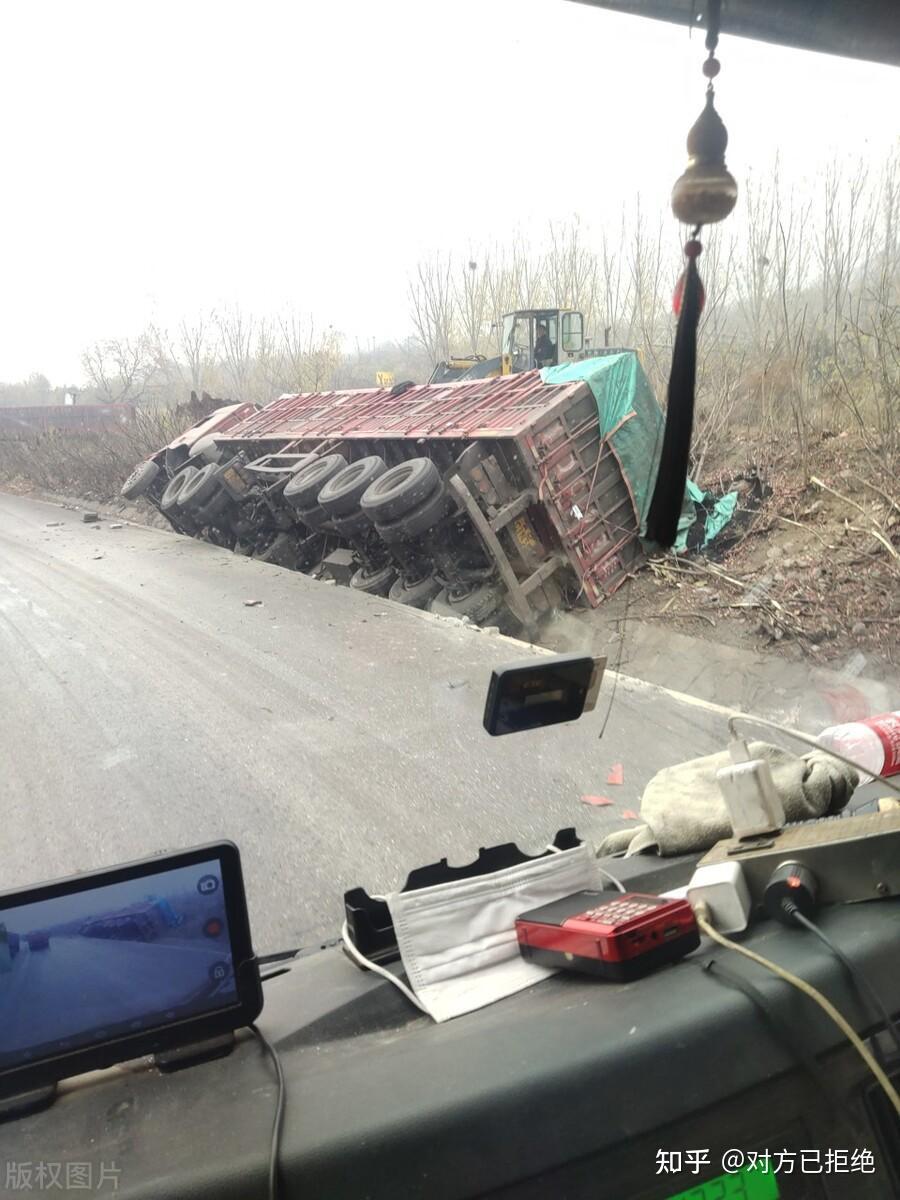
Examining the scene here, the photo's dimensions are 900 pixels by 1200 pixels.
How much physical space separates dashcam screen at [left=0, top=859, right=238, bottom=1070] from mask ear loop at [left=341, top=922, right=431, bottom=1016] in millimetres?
322

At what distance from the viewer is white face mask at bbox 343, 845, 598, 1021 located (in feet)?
5.24

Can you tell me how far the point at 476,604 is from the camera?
362 inches

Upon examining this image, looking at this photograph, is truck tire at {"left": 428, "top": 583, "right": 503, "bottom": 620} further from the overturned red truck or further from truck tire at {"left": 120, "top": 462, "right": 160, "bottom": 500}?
truck tire at {"left": 120, "top": 462, "right": 160, "bottom": 500}

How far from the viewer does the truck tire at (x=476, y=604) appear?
9148 millimetres

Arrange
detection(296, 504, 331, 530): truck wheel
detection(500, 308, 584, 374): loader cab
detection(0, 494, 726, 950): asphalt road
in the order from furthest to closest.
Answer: detection(500, 308, 584, 374): loader cab
detection(296, 504, 331, 530): truck wheel
detection(0, 494, 726, 950): asphalt road

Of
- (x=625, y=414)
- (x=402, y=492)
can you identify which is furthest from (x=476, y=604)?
(x=625, y=414)

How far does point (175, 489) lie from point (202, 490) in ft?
4.66

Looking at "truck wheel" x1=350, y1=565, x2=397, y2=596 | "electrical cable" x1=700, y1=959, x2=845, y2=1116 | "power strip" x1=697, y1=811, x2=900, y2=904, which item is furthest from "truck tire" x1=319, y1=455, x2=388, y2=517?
"electrical cable" x1=700, y1=959, x2=845, y2=1116

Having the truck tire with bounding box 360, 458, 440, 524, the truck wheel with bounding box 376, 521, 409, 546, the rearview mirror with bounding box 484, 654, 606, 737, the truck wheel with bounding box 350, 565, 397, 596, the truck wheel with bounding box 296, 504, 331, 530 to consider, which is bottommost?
the truck wheel with bounding box 350, 565, 397, 596

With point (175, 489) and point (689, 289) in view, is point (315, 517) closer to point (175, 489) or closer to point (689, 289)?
point (175, 489)

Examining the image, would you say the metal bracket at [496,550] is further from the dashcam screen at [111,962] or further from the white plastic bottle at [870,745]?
the dashcam screen at [111,962]

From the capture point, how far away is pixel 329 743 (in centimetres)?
456

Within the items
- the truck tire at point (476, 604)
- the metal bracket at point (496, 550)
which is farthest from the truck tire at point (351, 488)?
the truck tire at point (476, 604)

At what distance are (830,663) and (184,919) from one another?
20.8 feet
